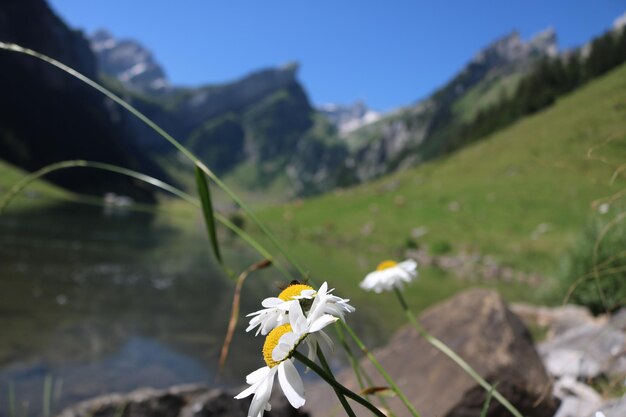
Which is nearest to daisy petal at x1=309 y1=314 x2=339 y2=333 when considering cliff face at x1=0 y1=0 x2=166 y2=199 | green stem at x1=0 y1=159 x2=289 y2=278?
green stem at x1=0 y1=159 x2=289 y2=278

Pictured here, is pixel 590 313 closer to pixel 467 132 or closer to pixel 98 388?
pixel 98 388

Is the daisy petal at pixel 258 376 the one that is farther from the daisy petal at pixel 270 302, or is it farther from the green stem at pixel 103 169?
the green stem at pixel 103 169

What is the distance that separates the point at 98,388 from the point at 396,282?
8.35 m

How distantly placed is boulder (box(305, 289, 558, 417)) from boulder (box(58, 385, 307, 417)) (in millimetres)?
961

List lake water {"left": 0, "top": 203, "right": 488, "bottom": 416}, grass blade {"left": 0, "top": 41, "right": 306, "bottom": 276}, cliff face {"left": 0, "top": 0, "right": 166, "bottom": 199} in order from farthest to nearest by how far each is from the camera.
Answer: cliff face {"left": 0, "top": 0, "right": 166, "bottom": 199}, lake water {"left": 0, "top": 203, "right": 488, "bottom": 416}, grass blade {"left": 0, "top": 41, "right": 306, "bottom": 276}

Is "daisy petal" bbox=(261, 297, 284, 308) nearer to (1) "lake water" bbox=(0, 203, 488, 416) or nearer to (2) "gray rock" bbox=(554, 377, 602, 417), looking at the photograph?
(1) "lake water" bbox=(0, 203, 488, 416)

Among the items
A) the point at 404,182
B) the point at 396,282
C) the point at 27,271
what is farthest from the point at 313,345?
the point at 404,182

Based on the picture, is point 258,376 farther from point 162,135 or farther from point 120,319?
point 120,319

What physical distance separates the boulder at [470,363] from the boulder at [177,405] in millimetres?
961

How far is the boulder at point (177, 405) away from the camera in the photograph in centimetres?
459

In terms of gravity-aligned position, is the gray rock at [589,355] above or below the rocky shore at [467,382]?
below

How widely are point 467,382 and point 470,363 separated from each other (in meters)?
0.32

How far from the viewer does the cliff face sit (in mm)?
143125

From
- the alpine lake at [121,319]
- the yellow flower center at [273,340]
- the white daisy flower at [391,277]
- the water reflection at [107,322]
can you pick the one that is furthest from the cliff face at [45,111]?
the yellow flower center at [273,340]
